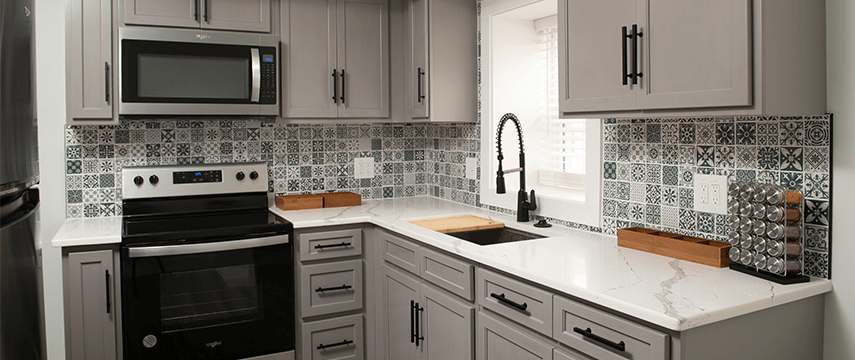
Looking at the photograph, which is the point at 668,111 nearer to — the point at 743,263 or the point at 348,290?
the point at 743,263

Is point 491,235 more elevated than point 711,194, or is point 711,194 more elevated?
point 711,194

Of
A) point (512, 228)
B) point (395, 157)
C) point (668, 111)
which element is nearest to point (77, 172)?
point (395, 157)

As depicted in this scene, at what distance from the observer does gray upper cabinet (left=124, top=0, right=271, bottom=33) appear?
2.71 m

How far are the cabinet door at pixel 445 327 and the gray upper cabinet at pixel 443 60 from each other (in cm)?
106

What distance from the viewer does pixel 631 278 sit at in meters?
1.65

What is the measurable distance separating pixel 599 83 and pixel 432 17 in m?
1.33

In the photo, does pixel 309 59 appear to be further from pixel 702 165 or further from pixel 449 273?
pixel 702 165

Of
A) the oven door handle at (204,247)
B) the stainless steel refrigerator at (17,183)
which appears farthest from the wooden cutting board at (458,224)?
the stainless steel refrigerator at (17,183)

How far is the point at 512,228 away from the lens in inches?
103

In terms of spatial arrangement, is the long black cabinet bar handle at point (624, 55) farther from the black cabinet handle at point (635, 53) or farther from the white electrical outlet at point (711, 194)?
the white electrical outlet at point (711, 194)

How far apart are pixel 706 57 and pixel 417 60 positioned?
1786mm

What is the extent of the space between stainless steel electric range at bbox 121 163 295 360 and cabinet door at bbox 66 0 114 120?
0.40 metres

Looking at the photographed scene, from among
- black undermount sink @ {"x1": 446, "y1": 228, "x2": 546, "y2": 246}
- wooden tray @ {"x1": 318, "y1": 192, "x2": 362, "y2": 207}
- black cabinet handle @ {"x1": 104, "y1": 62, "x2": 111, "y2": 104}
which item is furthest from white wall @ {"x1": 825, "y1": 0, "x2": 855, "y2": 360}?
black cabinet handle @ {"x1": 104, "y1": 62, "x2": 111, "y2": 104}

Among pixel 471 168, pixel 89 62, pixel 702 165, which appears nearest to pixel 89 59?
pixel 89 62
